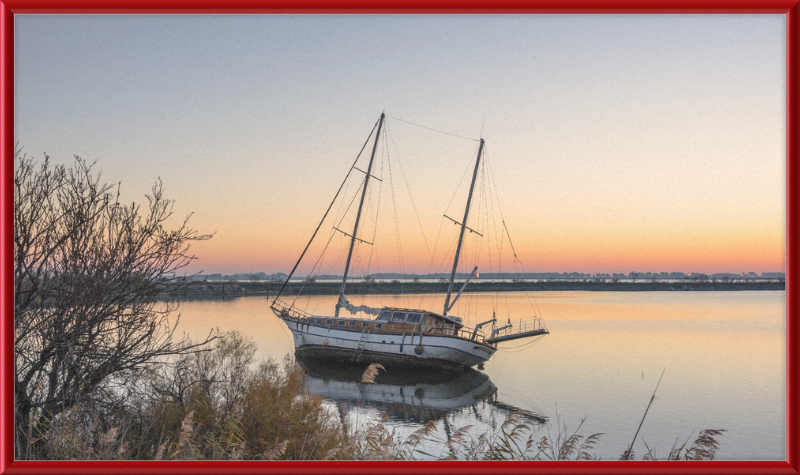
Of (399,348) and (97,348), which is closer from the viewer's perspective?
(97,348)

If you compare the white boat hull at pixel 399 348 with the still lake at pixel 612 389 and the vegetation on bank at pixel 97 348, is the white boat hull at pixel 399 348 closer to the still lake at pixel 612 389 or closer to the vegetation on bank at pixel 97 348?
the still lake at pixel 612 389

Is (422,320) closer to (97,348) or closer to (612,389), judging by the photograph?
(612,389)

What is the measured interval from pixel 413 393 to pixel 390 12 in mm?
18192

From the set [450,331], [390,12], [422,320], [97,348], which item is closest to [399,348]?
[422,320]

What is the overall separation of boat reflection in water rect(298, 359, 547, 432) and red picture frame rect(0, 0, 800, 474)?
10.7 m

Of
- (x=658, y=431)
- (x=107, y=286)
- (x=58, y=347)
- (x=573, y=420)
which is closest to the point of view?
(x=58, y=347)

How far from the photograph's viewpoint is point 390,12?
450cm

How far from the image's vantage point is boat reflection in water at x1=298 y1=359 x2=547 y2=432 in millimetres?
17234

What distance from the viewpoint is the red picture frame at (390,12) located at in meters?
4.16

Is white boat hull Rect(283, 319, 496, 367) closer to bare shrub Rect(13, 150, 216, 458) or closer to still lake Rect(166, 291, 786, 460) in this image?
still lake Rect(166, 291, 786, 460)

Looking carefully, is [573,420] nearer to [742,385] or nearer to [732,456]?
[732,456]
